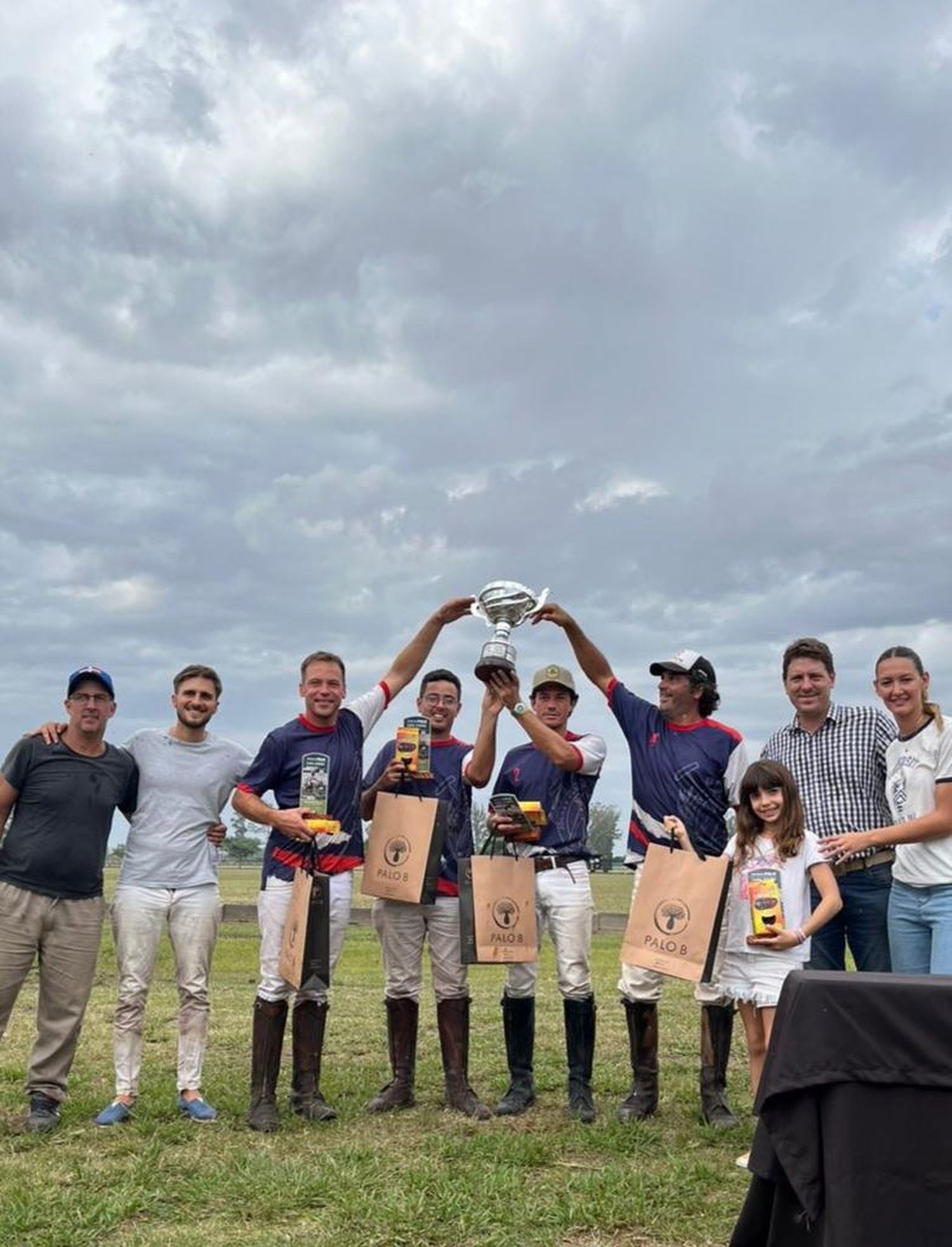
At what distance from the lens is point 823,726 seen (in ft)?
20.1

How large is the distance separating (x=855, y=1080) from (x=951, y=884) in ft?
7.16

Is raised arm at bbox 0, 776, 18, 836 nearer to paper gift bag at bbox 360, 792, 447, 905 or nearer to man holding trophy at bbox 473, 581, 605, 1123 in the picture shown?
paper gift bag at bbox 360, 792, 447, 905

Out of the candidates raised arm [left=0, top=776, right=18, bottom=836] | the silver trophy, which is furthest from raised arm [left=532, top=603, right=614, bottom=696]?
raised arm [left=0, top=776, right=18, bottom=836]

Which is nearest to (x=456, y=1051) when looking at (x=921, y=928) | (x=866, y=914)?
(x=866, y=914)

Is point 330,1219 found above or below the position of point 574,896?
below

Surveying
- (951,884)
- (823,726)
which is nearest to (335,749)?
(823,726)

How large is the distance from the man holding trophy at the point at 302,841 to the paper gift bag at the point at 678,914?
1.56 meters

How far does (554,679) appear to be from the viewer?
670 cm

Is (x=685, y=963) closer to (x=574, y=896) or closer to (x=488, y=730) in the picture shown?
(x=574, y=896)

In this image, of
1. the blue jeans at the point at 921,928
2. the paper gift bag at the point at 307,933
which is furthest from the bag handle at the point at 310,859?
the blue jeans at the point at 921,928

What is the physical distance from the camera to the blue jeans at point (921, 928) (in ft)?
17.2

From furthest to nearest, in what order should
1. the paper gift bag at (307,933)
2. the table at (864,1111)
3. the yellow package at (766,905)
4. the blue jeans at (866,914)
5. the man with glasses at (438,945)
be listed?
1. the man with glasses at (438,945)
2. the paper gift bag at (307,933)
3. the blue jeans at (866,914)
4. the yellow package at (766,905)
5. the table at (864,1111)

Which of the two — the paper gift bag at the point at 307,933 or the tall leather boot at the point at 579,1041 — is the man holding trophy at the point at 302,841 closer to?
the paper gift bag at the point at 307,933

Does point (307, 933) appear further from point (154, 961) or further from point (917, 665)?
point (917, 665)
